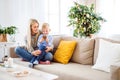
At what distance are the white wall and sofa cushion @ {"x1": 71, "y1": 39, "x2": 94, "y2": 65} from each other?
2125 mm

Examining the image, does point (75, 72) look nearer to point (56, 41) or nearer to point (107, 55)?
point (107, 55)

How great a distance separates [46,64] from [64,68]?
40 cm

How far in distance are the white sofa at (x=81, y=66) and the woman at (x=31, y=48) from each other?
0.12 metres

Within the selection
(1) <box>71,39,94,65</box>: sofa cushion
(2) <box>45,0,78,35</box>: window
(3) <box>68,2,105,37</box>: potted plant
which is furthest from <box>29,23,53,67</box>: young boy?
(2) <box>45,0,78,35</box>: window

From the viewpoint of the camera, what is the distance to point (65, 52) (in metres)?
3.18

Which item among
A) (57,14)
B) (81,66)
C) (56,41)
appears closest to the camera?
(81,66)

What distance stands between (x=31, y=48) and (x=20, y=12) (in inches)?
67.9

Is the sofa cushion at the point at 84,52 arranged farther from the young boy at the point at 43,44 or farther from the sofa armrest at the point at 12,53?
the sofa armrest at the point at 12,53

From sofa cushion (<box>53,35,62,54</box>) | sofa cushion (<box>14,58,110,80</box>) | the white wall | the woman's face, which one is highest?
the white wall

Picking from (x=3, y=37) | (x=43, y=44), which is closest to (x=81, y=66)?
(x=43, y=44)

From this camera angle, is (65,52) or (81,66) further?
(65,52)

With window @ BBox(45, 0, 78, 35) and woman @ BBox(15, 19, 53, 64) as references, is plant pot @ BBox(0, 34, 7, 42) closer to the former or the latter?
woman @ BBox(15, 19, 53, 64)

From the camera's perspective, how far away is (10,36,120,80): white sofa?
2.37 meters

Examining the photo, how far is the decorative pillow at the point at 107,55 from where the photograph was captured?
8.32 ft
